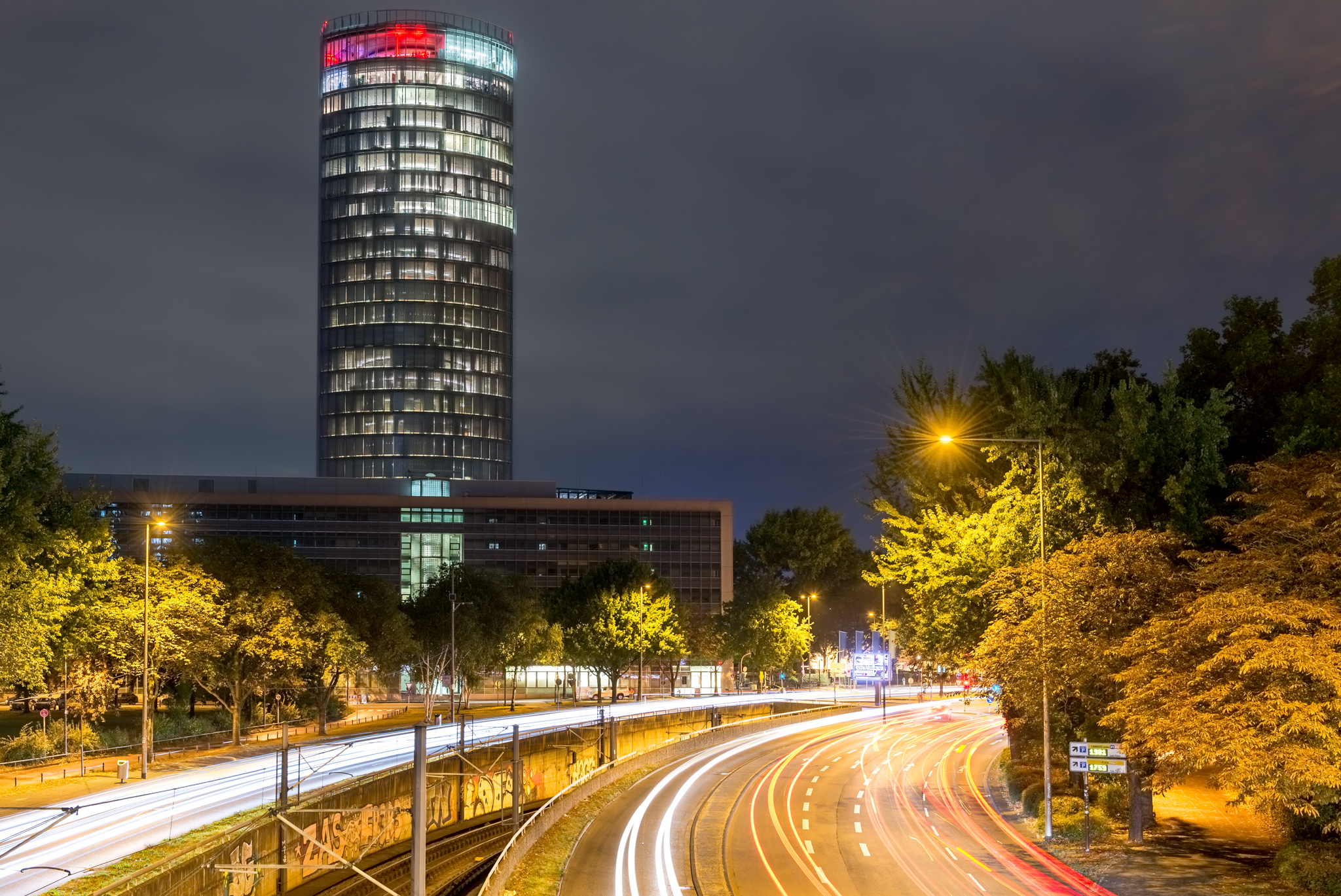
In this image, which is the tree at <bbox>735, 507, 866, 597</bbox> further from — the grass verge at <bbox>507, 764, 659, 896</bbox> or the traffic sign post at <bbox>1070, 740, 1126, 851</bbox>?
the traffic sign post at <bbox>1070, 740, 1126, 851</bbox>

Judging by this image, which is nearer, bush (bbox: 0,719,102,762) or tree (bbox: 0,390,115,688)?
tree (bbox: 0,390,115,688)

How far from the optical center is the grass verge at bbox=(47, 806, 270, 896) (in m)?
28.5

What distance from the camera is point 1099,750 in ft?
125

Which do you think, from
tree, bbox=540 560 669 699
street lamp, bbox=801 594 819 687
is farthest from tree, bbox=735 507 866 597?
tree, bbox=540 560 669 699

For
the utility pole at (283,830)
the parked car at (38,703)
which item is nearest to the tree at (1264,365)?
the utility pole at (283,830)

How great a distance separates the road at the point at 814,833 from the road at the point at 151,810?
32.9 feet

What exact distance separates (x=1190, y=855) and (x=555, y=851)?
2126cm

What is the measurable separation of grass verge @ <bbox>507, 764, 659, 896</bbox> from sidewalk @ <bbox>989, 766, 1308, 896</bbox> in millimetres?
16470

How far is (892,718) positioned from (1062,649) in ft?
210

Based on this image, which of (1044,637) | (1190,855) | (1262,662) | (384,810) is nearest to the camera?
(1262,662)

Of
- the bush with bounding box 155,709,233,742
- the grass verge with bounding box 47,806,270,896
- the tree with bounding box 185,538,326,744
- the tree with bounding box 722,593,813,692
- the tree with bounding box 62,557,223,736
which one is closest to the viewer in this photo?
the grass verge with bounding box 47,806,270,896

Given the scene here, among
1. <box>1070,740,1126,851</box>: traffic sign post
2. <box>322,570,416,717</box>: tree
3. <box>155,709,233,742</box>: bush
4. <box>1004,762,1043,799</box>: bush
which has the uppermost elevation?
<box>322,570,416,717</box>: tree

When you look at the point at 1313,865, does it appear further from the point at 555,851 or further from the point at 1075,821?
the point at 555,851

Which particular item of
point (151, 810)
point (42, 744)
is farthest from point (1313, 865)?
point (42, 744)
